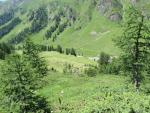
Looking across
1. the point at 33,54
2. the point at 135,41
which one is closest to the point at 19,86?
the point at 135,41

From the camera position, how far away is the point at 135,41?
4622 centimetres

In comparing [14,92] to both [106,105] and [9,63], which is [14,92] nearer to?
[9,63]

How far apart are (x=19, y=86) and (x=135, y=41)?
1727cm

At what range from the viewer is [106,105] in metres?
24.9

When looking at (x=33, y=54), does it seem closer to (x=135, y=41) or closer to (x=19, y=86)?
(x=135, y=41)

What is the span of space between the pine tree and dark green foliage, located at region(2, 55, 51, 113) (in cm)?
1402

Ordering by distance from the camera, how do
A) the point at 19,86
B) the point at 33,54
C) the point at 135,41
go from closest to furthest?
the point at 19,86 < the point at 135,41 < the point at 33,54

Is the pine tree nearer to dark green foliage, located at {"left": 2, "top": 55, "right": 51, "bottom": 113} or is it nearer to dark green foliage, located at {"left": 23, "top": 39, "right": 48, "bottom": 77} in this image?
dark green foliage, located at {"left": 2, "top": 55, "right": 51, "bottom": 113}

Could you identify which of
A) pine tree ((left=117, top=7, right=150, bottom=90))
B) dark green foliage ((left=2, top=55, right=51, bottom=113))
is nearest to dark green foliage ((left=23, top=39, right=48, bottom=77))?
pine tree ((left=117, top=7, right=150, bottom=90))

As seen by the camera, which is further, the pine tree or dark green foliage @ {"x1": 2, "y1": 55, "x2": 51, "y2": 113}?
the pine tree

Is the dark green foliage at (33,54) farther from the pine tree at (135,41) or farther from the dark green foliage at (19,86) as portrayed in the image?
the dark green foliage at (19,86)

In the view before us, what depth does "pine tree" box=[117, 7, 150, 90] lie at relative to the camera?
150 ft

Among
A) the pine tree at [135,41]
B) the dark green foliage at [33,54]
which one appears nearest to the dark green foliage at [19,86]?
the pine tree at [135,41]

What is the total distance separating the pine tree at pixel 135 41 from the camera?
45.7 meters
